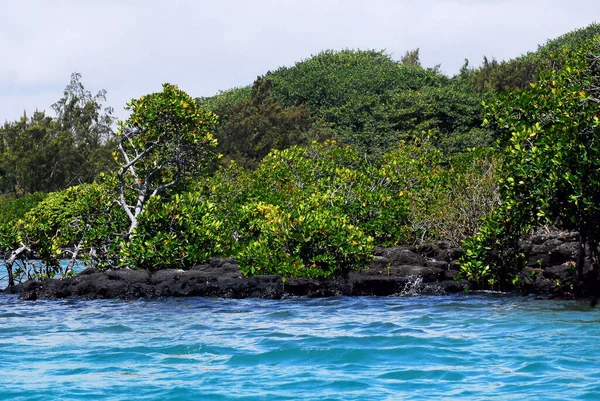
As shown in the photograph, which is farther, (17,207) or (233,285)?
(17,207)

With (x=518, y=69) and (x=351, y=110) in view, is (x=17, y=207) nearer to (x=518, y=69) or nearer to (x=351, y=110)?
(x=351, y=110)

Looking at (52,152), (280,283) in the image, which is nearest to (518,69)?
(52,152)

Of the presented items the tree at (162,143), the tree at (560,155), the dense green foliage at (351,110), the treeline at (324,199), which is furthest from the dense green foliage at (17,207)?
the tree at (560,155)

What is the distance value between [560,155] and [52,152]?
44.4 metres

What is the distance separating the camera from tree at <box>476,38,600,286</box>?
52.6ft

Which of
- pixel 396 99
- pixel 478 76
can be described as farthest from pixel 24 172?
pixel 478 76

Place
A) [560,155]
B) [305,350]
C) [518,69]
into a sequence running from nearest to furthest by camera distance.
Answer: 1. [305,350]
2. [560,155]
3. [518,69]

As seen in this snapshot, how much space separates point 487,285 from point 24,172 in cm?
4068

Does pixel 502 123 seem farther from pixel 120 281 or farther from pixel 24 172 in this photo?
pixel 24 172

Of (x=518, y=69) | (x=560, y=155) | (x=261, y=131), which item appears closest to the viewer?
(x=560, y=155)

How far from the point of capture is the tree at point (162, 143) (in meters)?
21.1

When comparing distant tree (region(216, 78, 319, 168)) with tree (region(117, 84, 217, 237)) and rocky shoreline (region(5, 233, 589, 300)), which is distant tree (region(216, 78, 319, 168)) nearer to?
tree (region(117, 84, 217, 237))

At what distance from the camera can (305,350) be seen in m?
12.7

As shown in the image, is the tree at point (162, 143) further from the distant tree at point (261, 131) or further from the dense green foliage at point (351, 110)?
the distant tree at point (261, 131)
